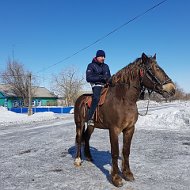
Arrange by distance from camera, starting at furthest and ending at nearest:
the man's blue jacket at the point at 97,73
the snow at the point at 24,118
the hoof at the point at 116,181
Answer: the snow at the point at 24,118
the man's blue jacket at the point at 97,73
the hoof at the point at 116,181

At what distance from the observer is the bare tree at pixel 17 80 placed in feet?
193

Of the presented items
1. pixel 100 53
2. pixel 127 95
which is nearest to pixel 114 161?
pixel 127 95

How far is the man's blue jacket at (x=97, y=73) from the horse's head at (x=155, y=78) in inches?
51.7

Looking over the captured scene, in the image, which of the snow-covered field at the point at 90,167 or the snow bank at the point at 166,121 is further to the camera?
the snow bank at the point at 166,121

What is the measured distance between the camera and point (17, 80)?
5900 centimetres

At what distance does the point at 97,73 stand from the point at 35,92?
6214 centimetres

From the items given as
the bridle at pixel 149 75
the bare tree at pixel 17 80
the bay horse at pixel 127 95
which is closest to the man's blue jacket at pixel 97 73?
the bay horse at pixel 127 95

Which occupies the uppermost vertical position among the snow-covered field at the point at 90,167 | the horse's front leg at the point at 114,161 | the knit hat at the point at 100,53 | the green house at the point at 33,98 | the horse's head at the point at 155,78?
the green house at the point at 33,98

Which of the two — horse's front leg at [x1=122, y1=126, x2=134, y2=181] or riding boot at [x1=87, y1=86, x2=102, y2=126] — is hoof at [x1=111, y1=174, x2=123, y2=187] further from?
riding boot at [x1=87, y1=86, x2=102, y2=126]

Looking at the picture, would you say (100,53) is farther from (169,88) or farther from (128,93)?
(169,88)

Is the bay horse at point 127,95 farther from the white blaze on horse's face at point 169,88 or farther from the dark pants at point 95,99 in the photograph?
the dark pants at point 95,99

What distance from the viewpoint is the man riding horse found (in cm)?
632

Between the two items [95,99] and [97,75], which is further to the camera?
[97,75]

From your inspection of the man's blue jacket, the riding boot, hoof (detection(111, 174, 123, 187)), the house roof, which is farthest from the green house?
hoof (detection(111, 174, 123, 187))
